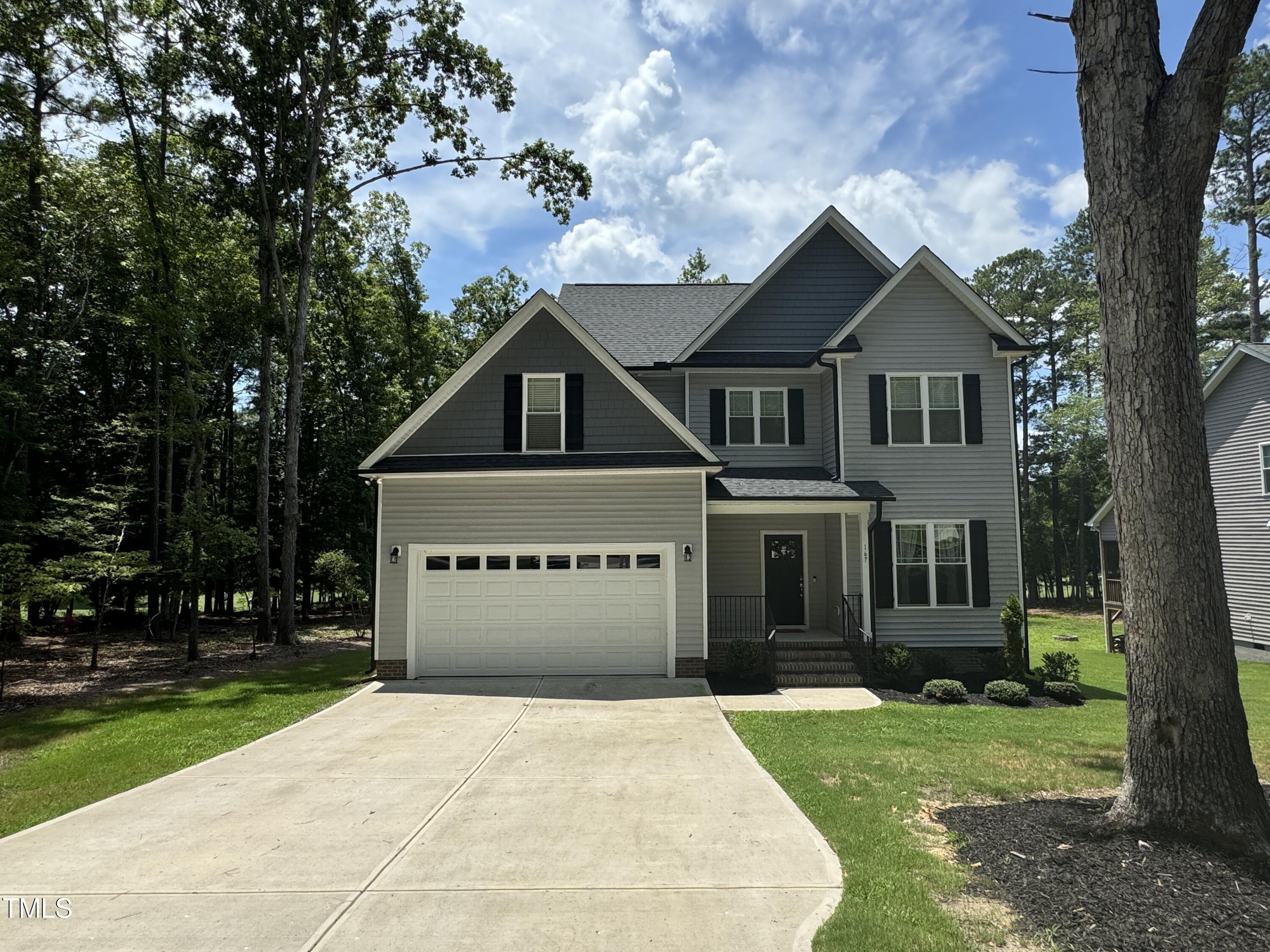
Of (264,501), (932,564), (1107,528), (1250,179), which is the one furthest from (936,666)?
(1250,179)

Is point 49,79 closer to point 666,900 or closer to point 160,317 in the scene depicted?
point 160,317

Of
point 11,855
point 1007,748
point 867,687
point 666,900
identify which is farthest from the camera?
point 867,687

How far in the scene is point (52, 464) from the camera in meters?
22.0

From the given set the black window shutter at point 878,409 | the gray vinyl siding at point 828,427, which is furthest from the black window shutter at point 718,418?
the black window shutter at point 878,409

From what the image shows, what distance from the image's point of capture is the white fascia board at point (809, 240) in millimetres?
15398

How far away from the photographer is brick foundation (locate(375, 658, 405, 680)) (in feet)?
40.0

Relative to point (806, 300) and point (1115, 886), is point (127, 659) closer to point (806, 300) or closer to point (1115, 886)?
point (806, 300)

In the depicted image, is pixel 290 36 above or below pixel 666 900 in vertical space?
above

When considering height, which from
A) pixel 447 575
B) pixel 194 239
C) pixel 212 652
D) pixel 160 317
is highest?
pixel 194 239

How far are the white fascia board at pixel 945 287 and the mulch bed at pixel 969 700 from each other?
6.82m

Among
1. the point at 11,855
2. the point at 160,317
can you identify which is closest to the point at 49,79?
the point at 160,317

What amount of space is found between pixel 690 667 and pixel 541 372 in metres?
6.17

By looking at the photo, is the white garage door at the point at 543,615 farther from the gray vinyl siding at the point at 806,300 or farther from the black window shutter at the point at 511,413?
the gray vinyl siding at the point at 806,300

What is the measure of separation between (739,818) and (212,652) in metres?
16.5
